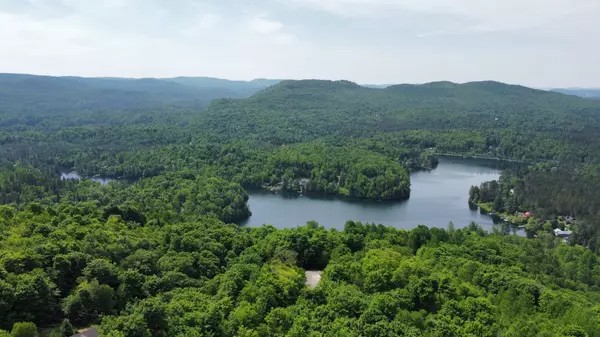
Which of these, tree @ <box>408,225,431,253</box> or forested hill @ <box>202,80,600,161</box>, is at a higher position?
forested hill @ <box>202,80,600,161</box>

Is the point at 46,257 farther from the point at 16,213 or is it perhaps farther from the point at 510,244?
the point at 510,244

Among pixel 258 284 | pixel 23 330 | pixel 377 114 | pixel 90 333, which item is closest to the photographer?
pixel 23 330

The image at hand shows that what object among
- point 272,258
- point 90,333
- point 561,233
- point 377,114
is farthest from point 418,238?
point 377,114

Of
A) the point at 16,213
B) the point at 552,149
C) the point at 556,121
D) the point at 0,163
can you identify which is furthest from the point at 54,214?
the point at 556,121

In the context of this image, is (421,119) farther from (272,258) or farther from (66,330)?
(66,330)

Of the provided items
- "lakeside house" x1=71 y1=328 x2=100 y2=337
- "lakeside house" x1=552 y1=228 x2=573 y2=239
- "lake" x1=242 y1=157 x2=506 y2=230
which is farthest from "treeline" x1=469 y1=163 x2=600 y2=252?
"lakeside house" x1=71 y1=328 x2=100 y2=337

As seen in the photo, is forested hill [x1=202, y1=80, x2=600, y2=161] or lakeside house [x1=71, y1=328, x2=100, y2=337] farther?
forested hill [x1=202, y1=80, x2=600, y2=161]

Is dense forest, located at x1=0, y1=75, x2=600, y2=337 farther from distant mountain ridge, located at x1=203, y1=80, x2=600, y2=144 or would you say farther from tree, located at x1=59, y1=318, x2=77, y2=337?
distant mountain ridge, located at x1=203, y1=80, x2=600, y2=144
